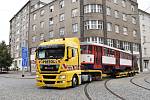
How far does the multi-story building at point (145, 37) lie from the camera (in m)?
55.0

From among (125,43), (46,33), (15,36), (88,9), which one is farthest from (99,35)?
(15,36)

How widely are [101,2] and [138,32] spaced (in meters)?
14.6

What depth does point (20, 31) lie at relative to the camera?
66.9m

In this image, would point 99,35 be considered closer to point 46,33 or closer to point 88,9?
point 88,9

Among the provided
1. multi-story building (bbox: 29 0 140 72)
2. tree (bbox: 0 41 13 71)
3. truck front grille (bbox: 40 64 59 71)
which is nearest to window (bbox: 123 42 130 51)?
multi-story building (bbox: 29 0 140 72)

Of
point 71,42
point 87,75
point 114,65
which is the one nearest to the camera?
point 71,42

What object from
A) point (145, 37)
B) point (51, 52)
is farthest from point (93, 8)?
point (51, 52)

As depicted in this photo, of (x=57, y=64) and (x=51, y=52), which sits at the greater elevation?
(x=51, y=52)

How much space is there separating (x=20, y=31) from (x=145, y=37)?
3361 centimetres

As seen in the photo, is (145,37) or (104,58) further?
(145,37)

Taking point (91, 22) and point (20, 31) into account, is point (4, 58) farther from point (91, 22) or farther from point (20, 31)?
point (91, 22)

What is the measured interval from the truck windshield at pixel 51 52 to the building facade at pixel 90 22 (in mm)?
24412

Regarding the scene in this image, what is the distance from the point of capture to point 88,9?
41.0m

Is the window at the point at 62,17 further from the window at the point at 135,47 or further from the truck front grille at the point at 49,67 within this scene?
the truck front grille at the point at 49,67
